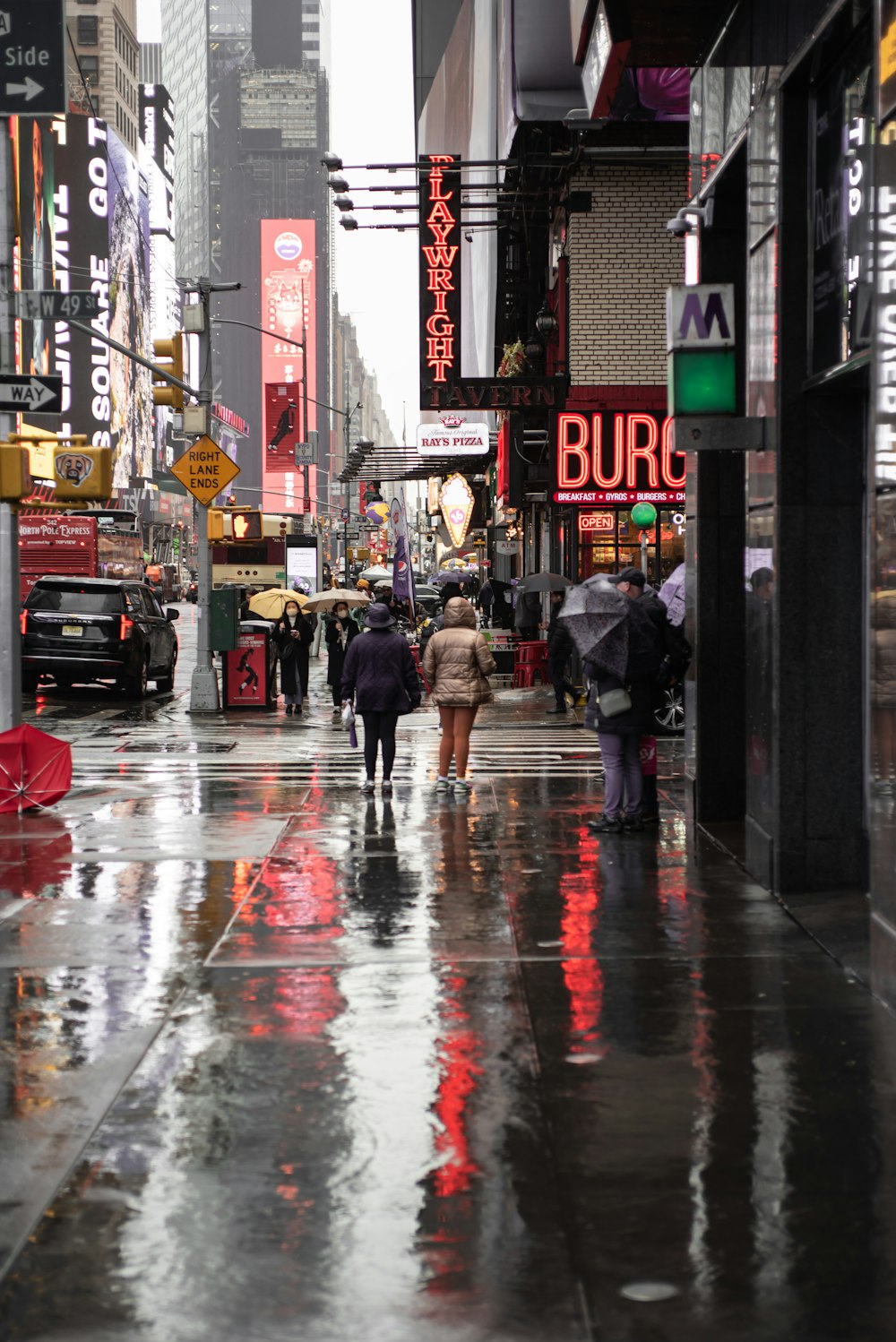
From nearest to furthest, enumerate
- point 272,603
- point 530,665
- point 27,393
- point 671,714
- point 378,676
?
point 27,393 → point 378,676 → point 671,714 → point 272,603 → point 530,665

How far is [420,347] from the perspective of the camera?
31875mm

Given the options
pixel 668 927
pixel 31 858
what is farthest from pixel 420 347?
pixel 668 927

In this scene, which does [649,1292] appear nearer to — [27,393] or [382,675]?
[382,675]

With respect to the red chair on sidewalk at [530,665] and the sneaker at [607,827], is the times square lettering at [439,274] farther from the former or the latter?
Answer: the sneaker at [607,827]

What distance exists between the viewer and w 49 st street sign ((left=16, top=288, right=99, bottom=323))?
14.8 m

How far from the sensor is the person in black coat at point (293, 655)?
83.8 ft

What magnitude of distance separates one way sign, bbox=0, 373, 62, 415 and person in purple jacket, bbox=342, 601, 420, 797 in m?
3.28

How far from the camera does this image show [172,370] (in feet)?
87.5

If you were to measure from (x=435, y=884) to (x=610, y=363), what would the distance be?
808 inches

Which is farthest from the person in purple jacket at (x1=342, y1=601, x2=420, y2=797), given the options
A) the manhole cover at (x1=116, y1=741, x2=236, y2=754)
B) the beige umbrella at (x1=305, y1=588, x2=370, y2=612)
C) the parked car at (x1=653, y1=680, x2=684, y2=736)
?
the beige umbrella at (x1=305, y1=588, x2=370, y2=612)

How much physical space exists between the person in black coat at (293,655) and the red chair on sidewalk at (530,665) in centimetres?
537

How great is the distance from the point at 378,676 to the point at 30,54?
5.87 metres

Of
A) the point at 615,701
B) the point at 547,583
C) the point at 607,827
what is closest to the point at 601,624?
the point at 615,701

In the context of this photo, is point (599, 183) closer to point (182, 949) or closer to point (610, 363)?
point (610, 363)
